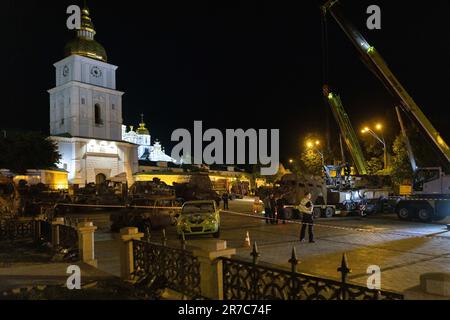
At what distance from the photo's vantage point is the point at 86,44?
61.2 m

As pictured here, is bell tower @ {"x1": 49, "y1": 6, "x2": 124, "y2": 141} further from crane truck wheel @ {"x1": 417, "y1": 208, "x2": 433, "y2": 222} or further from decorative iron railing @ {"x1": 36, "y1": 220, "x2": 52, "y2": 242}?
crane truck wheel @ {"x1": 417, "y1": 208, "x2": 433, "y2": 222}

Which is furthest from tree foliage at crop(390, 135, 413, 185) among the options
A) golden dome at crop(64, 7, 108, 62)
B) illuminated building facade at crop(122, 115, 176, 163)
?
illuminated building facade at crop(122, 115, 176, 163)

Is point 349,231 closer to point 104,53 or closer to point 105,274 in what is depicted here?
point 105,274

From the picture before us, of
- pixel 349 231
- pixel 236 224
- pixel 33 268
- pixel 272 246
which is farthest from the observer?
pixel 236 224

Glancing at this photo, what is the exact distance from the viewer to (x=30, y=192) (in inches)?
1176

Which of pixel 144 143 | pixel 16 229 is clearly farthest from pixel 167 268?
pixel 144 143

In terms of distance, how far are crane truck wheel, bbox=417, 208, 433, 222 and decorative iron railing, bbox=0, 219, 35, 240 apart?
63.7 ft

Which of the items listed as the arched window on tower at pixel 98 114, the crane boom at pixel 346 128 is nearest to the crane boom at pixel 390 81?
the crane boom at pixel 346 128

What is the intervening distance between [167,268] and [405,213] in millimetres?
19223

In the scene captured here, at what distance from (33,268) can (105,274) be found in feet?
6.77

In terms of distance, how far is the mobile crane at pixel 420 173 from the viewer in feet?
70.1

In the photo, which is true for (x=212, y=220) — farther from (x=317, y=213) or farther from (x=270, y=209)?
(x=317, y=213)
